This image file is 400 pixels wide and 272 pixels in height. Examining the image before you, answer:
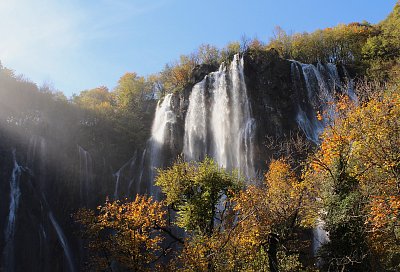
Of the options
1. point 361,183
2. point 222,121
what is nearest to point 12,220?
point 222,121

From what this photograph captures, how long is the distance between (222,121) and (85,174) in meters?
15.9

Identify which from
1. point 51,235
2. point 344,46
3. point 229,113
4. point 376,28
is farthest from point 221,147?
point 376,28

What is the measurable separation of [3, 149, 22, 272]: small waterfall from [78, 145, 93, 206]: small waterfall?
6.23 meters

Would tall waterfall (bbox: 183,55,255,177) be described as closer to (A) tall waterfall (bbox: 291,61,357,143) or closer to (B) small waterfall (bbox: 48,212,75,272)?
(A) tall waterfall (bbox: 291,61,357,143)

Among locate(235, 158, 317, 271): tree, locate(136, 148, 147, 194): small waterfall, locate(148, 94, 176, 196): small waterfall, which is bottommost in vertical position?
locate(235, 158, 317, 271): tree

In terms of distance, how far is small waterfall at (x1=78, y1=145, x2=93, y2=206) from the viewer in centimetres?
3812

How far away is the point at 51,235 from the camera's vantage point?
3344cm

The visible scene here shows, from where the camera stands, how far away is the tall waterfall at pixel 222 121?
129 ft

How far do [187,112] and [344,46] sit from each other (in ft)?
101

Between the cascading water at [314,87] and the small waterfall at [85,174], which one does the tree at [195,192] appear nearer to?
the small waterfall at [85,174]

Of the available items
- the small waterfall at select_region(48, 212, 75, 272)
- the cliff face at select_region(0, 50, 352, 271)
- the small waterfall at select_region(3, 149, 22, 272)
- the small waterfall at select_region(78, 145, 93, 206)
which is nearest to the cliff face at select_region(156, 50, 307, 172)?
the cliff face at select_region(0, 50, 352, 271)

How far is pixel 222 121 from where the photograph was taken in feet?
139

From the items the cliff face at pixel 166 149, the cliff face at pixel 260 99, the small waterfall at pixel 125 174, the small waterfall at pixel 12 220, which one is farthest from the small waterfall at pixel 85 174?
the cliff face at pixel 260 99

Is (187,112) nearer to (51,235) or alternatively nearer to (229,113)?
(229,113)
